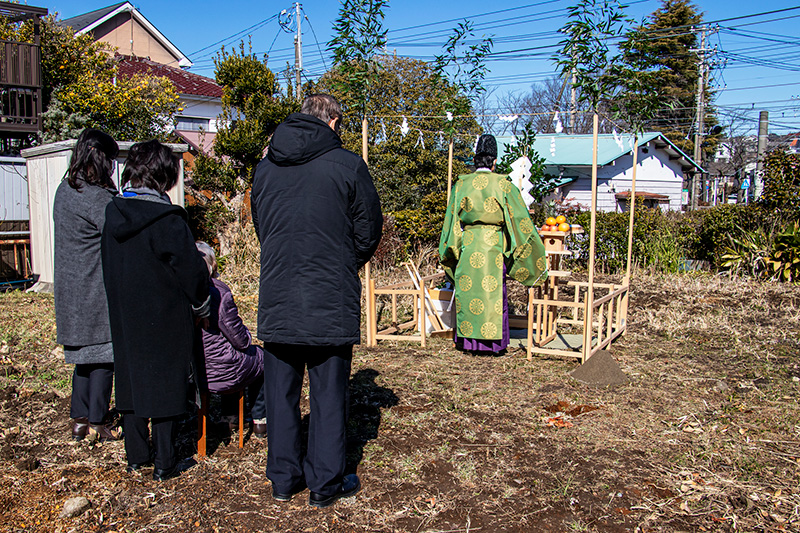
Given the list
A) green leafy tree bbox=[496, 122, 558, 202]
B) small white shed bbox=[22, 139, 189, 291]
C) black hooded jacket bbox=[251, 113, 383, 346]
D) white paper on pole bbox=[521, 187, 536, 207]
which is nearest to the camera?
black hooded jacket bbox=[251, 113, 383, 346]

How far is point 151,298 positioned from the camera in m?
2.79

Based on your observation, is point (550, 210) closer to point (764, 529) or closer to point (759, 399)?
point (759, 399)

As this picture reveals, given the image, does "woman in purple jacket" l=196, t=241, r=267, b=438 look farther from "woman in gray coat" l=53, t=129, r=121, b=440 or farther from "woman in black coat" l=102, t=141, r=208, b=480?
"woman in gray coat" l=53, t=129, r=121, b=440

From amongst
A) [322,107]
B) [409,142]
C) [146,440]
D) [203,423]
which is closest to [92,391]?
[146,440]

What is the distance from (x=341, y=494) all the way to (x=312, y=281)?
1025mm

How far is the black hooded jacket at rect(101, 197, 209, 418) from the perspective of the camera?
2.76 m

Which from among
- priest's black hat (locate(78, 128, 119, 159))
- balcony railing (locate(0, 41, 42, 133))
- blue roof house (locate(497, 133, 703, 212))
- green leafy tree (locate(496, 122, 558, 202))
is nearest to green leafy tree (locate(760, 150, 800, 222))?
green leafy tree (locate(496, 122, 558, 202))

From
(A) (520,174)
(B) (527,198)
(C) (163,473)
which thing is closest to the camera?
(C) (163,473)

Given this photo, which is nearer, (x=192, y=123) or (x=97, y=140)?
(x=97, y=140)

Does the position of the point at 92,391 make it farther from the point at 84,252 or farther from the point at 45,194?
the point at 45,194

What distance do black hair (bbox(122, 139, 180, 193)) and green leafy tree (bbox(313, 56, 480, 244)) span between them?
2665 mm

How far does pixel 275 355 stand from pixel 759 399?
3447 millimetres

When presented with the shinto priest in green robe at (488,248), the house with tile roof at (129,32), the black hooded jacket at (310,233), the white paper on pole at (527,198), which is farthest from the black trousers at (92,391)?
the house with tile roof at (129,32)

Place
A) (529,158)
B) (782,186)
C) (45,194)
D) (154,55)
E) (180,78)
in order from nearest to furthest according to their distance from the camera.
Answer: (529,158) → (45,194) → (782,186) → (180,78) → (154,55)
